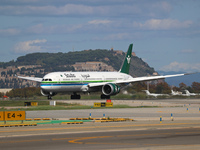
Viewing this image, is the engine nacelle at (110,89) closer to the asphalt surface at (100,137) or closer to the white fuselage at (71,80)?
the white fuselage at (71,80)

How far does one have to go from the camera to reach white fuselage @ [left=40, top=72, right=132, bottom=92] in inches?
3019

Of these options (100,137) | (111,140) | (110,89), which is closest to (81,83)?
(110,89)

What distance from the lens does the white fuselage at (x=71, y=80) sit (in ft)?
252

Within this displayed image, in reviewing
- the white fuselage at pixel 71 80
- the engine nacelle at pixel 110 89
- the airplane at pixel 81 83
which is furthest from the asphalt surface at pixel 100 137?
the engine nacelle at pixel 110 89

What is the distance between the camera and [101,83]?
82.4 meters

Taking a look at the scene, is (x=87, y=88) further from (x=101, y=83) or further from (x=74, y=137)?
(x=74, y=137)

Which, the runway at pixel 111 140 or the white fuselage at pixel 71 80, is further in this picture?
the white fuselage at pixel 71 80

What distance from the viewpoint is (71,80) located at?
78.9 metres

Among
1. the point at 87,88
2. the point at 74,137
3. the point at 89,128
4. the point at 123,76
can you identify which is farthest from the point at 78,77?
the point at 74,137

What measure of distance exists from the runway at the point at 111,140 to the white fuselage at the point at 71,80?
4747 cm

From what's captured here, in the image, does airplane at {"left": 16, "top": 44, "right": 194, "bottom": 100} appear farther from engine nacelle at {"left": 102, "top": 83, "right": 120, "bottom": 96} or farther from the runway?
the runway

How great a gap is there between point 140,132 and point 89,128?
4536 mm

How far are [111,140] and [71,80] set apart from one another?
177 ft

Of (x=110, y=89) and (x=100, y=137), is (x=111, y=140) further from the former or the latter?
(x=110, y=89)
